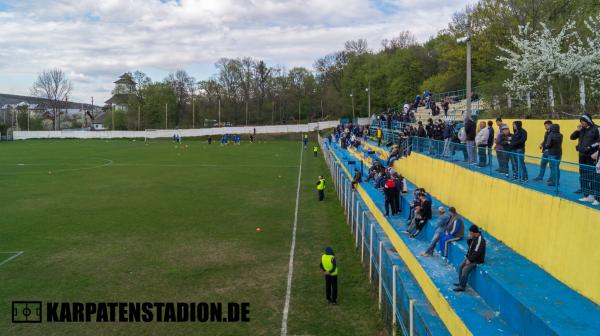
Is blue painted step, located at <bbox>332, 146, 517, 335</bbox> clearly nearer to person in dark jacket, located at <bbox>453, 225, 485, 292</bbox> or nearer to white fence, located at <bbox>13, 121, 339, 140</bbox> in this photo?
person in dark jacket, located at <bbox>453, 225, 485, 292</bbox>

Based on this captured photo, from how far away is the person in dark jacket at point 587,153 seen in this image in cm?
801

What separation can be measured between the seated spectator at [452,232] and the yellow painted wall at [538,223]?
1.04 metres

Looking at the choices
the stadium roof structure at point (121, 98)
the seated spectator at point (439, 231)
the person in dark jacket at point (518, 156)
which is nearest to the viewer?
the person in dark jacket at point (518, 156)

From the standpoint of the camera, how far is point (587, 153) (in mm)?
9008

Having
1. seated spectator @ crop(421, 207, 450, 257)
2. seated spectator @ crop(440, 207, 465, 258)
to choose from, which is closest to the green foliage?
seated spectator @ crop(421, 207, 450, 257)

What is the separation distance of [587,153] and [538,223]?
1636 mm

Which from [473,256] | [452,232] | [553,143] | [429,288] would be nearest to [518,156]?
[553,143]

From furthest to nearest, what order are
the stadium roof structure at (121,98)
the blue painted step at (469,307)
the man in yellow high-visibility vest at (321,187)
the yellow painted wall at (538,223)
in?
the stadium roof structure at (121,98) < the man in yellow high-visibility vest at (321,187) < the yellow painted wall at (538,223) < the blue painted step at (469,307)

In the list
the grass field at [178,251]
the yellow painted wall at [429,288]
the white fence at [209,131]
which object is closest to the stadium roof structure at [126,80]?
the white fence at [209,131]

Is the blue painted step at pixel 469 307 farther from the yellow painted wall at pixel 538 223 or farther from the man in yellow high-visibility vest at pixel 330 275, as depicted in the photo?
the man in yellow high-visibility vest at pixel 330 275

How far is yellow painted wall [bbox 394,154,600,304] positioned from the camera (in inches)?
293

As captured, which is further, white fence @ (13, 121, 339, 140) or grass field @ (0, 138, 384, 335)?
white fence @ (13, 121, 339, 140)

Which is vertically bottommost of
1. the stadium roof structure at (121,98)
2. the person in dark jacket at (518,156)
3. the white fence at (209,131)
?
the person in dark jacket at (518,156)

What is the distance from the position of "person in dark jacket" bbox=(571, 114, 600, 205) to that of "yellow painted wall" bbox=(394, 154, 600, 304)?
0.35 m
